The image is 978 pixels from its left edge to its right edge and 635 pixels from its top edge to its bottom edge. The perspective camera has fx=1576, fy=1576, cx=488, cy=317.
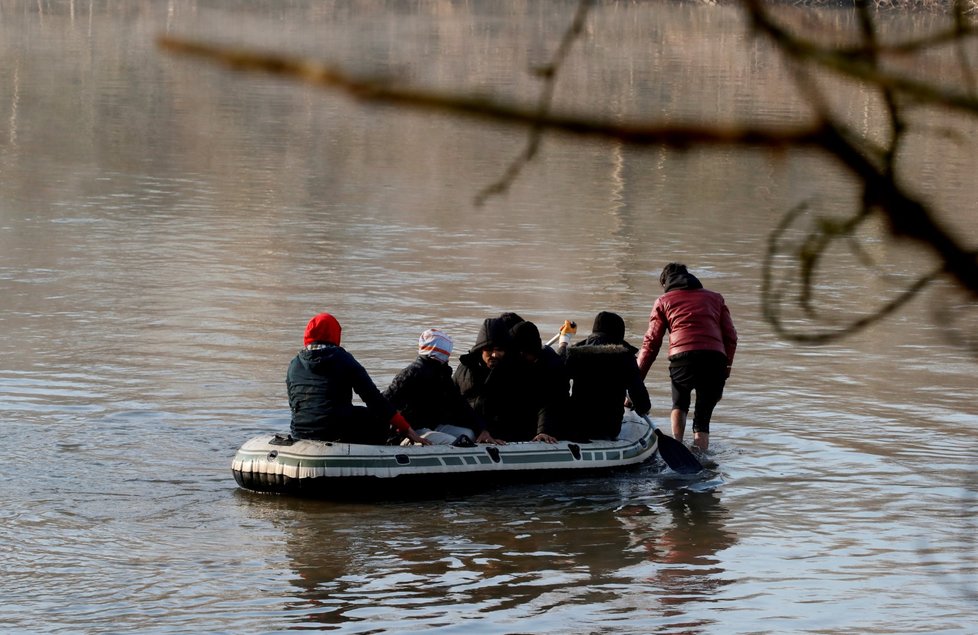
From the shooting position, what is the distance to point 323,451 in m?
9.83

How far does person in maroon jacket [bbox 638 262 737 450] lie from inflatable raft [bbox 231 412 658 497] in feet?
3.89

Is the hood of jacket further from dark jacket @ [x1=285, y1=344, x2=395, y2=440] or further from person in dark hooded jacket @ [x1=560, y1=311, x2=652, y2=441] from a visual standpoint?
dark jacket @ [x1=285, y1=344, x2=395, y2=440]

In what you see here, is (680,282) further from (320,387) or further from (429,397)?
(320,387)

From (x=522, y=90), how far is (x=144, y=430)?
34863 millimetres

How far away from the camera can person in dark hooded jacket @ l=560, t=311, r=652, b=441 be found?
428 inches

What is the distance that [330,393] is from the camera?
9.87m

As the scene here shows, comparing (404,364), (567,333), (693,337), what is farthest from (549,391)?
(404,364)

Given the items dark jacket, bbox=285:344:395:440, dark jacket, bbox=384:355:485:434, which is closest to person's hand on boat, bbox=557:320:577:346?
dark jacket, bbox=384:355:485:434

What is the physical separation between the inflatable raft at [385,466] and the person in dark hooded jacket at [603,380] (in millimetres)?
494

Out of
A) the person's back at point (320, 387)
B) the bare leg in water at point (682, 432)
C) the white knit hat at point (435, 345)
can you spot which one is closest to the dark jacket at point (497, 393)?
the white knit hat at point (435, 345)

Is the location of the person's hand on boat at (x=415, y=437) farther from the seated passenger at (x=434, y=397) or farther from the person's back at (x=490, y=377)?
the person's back at (x=490, y=377)

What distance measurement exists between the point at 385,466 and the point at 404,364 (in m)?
4.63

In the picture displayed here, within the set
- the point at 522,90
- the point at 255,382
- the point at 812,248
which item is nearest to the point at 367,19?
the point at 522,90

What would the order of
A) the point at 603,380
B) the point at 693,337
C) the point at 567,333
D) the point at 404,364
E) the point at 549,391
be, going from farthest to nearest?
1. the point at 404,364
2. the point at 567,333
3. the point at 693,337
4. the point at 603,380
5. the point at 549,391
